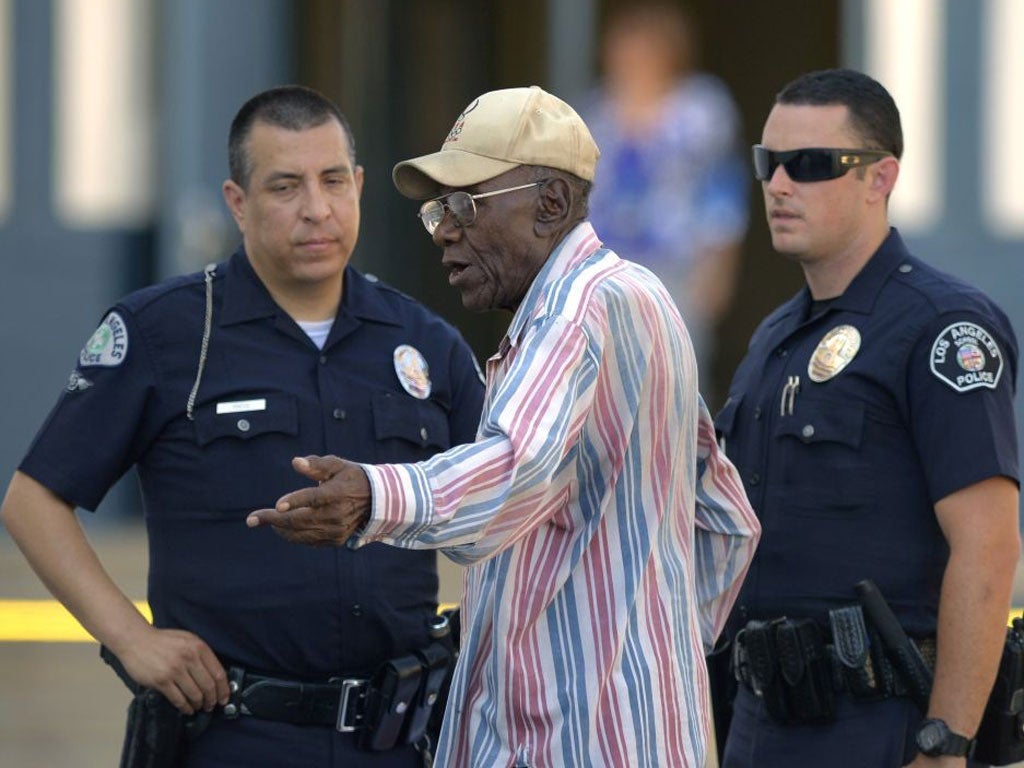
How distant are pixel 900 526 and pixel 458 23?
7884 mm

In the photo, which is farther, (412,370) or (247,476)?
(412,370)

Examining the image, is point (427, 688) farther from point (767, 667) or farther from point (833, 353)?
point (833, 353)

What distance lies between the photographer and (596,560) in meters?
2.99

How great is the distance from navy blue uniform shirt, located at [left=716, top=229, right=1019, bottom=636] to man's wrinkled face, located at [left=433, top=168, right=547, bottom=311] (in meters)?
1.07

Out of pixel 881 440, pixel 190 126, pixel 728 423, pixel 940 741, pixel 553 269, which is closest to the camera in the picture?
pixel 553 269

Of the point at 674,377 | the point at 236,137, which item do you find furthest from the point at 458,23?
the point at 674,377

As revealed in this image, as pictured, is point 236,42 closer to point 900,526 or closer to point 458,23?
point 458,23

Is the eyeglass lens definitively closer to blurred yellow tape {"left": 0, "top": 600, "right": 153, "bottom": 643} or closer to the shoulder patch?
the shoulder patch

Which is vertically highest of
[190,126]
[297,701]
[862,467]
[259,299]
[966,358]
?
[190,126]

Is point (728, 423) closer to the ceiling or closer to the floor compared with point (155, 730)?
closer to the ceiling

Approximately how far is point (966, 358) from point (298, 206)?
4.68 feet

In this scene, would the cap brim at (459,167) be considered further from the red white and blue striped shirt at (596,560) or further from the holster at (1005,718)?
the holster at (1005,718)

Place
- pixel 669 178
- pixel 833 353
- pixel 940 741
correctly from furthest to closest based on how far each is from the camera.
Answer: pixel 669 178 → pixel 833 353 → pixel 940 741

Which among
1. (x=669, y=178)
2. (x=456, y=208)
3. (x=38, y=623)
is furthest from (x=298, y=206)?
(x=669, y=178)
